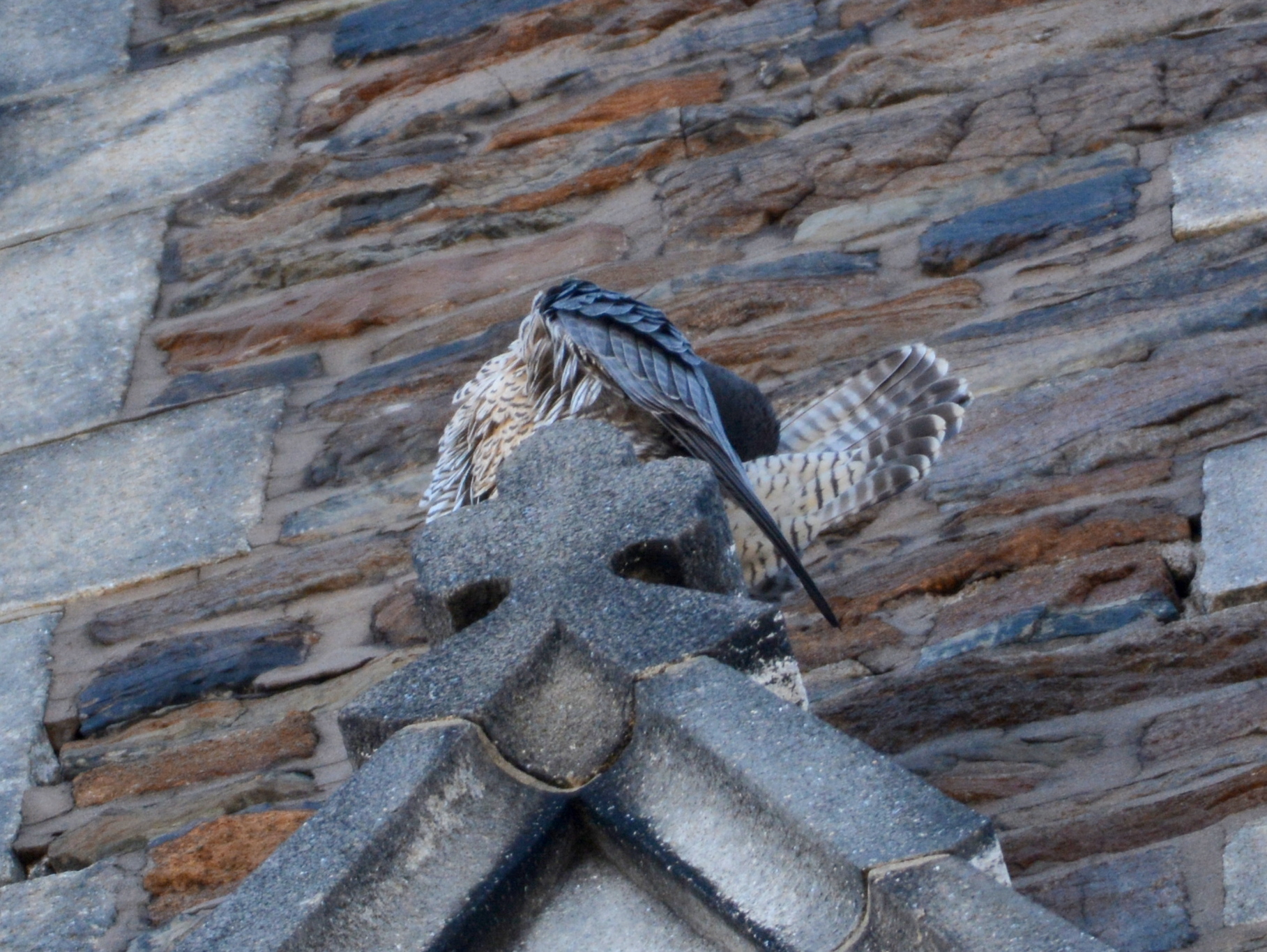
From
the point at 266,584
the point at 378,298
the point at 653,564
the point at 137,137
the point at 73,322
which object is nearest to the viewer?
the point at 653,564

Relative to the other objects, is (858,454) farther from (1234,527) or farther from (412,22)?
(412,22)

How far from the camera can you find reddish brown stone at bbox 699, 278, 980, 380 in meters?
4.48

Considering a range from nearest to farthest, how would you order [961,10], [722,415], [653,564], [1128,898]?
1. [653,564]
2. [1128,898]
3. [722,415]
4. [961,10]

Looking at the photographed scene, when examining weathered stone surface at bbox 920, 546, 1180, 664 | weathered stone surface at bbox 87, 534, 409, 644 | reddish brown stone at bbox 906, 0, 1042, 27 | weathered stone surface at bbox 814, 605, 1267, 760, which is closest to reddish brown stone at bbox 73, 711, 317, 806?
weathered stone surface at bbox 87, 534, 409, 644

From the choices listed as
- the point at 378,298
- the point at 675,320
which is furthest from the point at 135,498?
the point at 675,320

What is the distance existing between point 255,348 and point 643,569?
292 cm

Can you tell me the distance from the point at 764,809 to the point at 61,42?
5.53 metres

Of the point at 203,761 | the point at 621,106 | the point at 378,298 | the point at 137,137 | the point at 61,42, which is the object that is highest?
the point at 61,42

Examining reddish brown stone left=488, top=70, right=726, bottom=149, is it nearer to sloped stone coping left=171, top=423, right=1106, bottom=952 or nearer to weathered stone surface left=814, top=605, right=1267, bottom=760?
weathered stone surface left=814, top=605, right=1267, bottom=760

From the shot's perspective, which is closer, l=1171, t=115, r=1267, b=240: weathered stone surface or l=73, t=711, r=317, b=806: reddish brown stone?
l=73, t=711, r=317, b=806: reddish brown stone

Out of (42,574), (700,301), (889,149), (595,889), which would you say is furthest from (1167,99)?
(595,889)

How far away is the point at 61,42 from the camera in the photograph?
21.7 ft

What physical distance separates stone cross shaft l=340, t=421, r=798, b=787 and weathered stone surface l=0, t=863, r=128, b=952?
3.96 ft

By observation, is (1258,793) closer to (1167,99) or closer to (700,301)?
(700,301)
